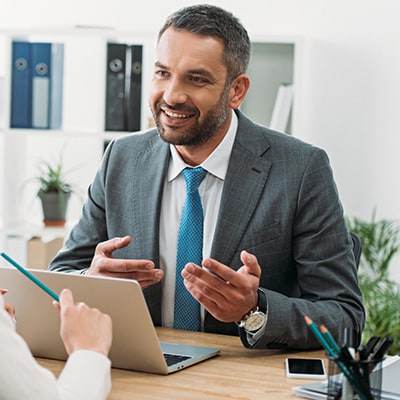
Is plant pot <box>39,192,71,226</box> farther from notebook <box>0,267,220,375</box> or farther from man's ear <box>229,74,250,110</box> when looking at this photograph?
notebook <box>0,267,220,375</box>

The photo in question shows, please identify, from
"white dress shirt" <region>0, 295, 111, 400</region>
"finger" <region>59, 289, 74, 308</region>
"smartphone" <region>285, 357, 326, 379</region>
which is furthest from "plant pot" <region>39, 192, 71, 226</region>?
"white dress shirt" <region>0, 295, 111, 400</region>

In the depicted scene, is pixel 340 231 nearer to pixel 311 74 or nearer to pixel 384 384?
pixel 384 384

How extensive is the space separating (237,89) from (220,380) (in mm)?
990

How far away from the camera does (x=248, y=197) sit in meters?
2.21

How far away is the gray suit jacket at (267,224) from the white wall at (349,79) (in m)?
1.60

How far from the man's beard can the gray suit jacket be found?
0.26ft

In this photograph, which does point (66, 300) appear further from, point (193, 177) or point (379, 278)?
point (379, 278)

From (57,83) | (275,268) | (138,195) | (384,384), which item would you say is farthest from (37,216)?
(384,384)

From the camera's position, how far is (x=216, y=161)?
2297 mm

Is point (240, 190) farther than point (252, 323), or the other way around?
point (240, 190)

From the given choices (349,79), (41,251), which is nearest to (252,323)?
(41,251)

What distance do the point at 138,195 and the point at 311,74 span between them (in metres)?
1.91

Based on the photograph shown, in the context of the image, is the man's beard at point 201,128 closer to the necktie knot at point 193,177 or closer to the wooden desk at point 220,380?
the necktie knot at point 193,177

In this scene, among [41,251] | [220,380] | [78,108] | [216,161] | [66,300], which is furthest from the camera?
[78,108]
